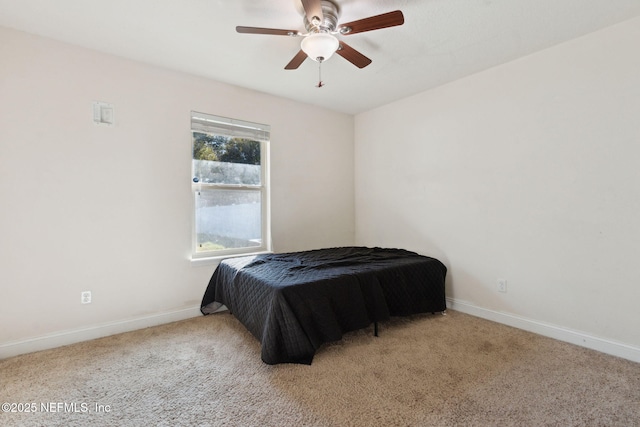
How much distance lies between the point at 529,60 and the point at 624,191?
4.14 feet

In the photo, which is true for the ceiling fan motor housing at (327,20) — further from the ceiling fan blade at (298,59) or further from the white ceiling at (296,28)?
the ceiling fan blade at (298,59)

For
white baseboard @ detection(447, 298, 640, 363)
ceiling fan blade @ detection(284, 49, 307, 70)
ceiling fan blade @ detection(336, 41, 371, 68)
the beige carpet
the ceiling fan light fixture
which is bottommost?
the beige carpet

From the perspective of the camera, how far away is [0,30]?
A: 82.4 inches

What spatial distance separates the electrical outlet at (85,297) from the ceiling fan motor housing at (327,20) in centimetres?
262

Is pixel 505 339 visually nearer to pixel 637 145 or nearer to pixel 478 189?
pixel 478 189

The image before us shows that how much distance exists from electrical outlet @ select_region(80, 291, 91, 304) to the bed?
889 millimetres

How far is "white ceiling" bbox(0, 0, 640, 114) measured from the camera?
1886 mm

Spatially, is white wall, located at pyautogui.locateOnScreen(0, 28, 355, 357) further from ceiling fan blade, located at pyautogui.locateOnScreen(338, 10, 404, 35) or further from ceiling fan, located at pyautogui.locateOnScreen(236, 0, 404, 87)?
ceiling fan blade, located at pyautogui.locateOnScreen(338, 10, 404, 35)

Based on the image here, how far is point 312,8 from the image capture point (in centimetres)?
161

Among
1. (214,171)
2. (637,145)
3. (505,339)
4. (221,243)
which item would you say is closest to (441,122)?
(637,145)

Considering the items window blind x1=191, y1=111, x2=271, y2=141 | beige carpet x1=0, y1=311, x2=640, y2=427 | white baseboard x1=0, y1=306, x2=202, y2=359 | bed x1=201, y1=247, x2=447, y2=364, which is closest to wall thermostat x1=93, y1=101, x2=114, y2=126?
window blind x1=191, y1=111, x2=271, y2=141

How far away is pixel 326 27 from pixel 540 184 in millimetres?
2087

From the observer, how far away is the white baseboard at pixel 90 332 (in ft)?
7.00

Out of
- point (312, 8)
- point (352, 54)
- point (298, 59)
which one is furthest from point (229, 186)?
point (312, 8)
